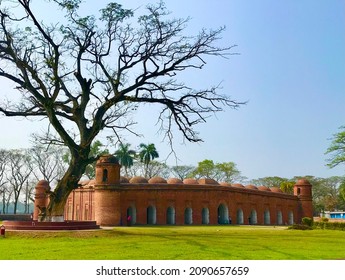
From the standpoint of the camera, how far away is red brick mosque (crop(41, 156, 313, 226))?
36.4 metres

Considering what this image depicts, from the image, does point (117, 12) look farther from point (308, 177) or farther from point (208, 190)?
point (308, 177)

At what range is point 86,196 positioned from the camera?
42.2m

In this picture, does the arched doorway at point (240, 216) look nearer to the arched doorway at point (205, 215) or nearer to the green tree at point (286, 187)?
the arched doorway at point (205, 215)

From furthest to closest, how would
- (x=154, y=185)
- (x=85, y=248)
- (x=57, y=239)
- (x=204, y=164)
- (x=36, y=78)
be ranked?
(x=204, y=164) → (x=154, y=185) → (x=36, y=78) → (x=57, y=239) → (x=85, y=248)

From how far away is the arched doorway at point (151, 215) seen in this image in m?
39.8

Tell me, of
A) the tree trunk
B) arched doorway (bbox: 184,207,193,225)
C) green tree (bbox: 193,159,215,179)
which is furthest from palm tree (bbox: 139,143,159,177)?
the tree trunk

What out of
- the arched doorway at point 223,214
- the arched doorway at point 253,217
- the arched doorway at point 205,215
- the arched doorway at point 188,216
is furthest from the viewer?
the arched doorway at point 253,217

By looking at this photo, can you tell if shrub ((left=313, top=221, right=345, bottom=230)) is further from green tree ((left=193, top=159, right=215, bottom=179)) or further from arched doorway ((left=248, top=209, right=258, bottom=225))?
green tree ((left=193, top=159, right=215, bottom=179))

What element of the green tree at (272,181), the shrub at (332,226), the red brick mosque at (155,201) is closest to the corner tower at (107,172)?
the red brick mosque at (155,201)

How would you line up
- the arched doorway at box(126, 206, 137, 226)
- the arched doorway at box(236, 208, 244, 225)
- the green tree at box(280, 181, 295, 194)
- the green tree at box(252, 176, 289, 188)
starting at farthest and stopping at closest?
the green tree at box(252, 176, 289, 188) < the green tree at box(280, 181, 295, 194) < the arched doorway at box(236, 208, 244, 225) < the arched doorway at box(126, 206, 137, 226)

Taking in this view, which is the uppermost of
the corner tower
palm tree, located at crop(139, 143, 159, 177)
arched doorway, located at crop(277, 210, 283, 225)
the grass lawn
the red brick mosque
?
palm tree, located at crop(139, 143, 159, 177)

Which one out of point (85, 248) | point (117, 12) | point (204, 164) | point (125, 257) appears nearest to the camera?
point (125, 257)

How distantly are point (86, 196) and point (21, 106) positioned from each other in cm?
2043
